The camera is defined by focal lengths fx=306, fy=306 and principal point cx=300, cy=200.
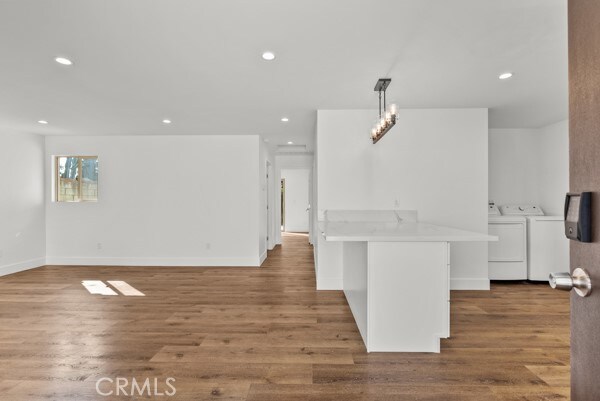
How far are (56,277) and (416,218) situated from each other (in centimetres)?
533

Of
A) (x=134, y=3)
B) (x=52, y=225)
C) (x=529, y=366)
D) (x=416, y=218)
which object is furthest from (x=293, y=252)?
(x=134, y=3)

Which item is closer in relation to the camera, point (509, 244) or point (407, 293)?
point (407, 293)

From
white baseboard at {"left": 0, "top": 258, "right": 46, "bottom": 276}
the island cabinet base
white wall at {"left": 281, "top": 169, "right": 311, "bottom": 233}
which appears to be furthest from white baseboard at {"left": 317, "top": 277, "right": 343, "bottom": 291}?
white wall at {"left": 281, "top": 169, "right": 311, "bottom": 233}

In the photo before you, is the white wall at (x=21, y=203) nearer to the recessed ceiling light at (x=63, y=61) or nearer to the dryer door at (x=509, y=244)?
the recessed ceiling light at (x=63, y=61)

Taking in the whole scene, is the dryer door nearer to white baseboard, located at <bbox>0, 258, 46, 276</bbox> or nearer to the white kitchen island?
the white kitchen island

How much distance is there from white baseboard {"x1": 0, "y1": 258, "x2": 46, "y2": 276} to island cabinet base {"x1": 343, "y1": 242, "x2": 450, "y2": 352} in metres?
5.80

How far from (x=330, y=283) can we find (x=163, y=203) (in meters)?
3.44

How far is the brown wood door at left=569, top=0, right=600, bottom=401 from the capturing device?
59 cm

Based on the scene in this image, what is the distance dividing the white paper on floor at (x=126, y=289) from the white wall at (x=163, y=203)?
48.8 inches

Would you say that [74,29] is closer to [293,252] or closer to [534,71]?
[534,71]

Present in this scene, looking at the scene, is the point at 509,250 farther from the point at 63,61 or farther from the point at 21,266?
the point at 21,266

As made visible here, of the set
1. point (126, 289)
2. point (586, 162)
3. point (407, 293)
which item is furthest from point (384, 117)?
point (126, 289)

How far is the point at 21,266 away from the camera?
5137 mm

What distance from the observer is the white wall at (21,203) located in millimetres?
4934
